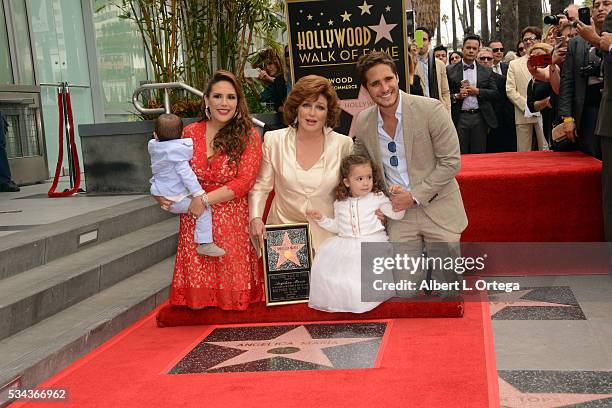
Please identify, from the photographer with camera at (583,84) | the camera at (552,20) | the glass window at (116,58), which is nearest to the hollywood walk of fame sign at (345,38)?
the camera at (552,20)

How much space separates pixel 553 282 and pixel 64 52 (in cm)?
896

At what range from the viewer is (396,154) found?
210 inches

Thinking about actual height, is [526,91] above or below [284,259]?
above

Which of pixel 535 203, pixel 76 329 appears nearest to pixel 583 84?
pixel 535 203

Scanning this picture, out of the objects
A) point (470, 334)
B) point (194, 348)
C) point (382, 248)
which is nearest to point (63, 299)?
point (194, 348)

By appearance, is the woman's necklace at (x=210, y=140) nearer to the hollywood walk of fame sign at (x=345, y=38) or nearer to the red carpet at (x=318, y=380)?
the red carpet at (x=318, y=380)

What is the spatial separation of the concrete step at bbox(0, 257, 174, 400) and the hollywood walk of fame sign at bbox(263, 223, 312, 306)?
0.95m

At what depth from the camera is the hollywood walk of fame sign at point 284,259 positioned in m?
5.30

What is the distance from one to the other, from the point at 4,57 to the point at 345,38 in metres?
5.99

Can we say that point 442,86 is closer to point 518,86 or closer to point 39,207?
point 518,86

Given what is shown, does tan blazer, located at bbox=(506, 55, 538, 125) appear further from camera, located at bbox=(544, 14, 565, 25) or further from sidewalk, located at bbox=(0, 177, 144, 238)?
sidewalk, located at bbox=(0, 177, 144, 238)

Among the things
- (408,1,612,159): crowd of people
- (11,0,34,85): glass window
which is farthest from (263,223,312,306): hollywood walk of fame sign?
(11,0,34,85): glass window

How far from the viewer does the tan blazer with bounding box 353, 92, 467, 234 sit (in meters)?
5.18

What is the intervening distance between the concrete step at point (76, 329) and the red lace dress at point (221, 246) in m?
0.40
